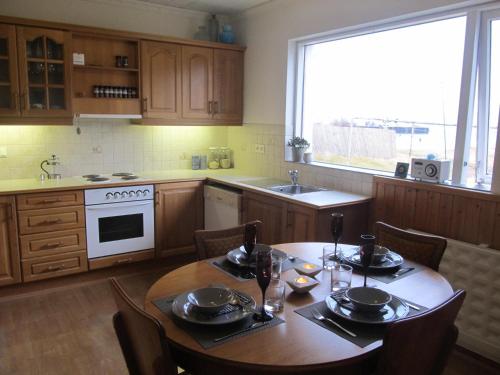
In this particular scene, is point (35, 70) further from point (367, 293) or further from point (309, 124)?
point (367, 293)

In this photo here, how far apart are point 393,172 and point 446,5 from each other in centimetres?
122

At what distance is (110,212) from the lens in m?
3.86

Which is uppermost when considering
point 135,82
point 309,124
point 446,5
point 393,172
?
point 446,5

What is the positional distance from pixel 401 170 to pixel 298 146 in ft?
3.65

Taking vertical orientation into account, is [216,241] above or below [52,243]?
above

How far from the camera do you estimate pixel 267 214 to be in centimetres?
362

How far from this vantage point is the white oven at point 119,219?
3785mm

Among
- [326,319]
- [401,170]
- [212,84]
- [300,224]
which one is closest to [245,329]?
[326,319]

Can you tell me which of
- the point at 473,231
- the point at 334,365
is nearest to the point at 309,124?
the point at 473,231

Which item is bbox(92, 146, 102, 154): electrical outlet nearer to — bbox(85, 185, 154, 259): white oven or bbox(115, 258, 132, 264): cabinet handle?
bbox(85, 185, 154, 259): white oven

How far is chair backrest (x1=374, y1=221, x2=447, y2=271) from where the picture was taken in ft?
7.30

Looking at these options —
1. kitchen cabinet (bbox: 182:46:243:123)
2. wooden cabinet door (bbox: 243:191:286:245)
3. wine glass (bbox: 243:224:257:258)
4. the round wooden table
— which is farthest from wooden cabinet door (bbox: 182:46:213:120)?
the round wooden table

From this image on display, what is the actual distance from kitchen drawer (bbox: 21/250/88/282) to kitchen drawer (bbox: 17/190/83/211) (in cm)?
44

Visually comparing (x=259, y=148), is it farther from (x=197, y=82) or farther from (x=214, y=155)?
(x=197, y=82)
